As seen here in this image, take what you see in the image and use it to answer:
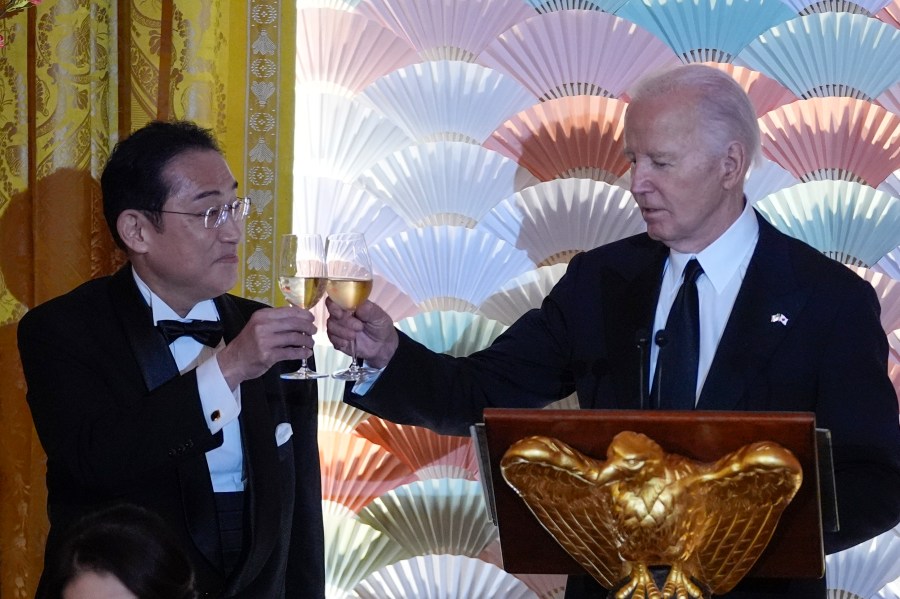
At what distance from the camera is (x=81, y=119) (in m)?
2.77

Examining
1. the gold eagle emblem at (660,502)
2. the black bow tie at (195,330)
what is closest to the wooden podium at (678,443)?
the gold eagle emblem at (660,502)

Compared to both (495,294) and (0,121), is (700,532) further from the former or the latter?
(0,121)

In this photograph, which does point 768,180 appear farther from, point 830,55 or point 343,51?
point 343,51

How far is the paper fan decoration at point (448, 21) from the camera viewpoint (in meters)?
2.89

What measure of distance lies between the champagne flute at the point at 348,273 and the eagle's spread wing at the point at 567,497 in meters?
0.65

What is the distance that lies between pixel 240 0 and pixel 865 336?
166 centimetres

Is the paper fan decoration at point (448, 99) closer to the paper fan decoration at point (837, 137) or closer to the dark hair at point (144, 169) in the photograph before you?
the paper fan decoration at point (837, 137)

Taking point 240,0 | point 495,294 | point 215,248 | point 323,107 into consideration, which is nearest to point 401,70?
point 323,107

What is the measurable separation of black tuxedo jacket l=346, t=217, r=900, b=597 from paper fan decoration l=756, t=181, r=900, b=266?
0.71m

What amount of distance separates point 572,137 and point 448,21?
0.43 meters

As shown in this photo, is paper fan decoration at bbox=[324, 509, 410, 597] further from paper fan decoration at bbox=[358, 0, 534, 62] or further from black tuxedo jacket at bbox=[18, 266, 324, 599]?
paper fan decoration at bbox=[358, 0, 534, 62]

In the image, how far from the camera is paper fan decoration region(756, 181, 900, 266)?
9.14ft

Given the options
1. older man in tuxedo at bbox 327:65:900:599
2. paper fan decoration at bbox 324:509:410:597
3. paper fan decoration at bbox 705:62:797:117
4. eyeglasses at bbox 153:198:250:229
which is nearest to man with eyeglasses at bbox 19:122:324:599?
eyeglasses at bbox 153:198:250:229

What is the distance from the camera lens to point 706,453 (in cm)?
133
